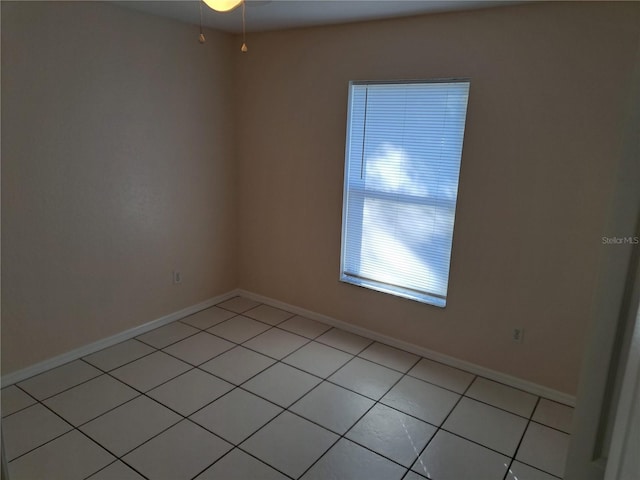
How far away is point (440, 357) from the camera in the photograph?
3.05 metres

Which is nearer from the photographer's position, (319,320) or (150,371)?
(150,371)

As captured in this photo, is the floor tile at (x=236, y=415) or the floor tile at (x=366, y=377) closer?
the floor tile at (x=236, y=415)

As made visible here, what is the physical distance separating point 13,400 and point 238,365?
1297 mm

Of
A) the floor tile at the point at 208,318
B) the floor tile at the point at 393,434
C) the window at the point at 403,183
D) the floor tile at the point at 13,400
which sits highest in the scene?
the window at the point at 403,183

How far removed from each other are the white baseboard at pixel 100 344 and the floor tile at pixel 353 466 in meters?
1.87

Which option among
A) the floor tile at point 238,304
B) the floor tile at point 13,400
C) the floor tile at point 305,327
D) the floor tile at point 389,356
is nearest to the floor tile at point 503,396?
the floor tile at point 389,356

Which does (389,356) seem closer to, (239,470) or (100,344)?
(239,470)

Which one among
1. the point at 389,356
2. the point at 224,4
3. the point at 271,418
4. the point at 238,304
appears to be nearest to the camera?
the point at 224,4

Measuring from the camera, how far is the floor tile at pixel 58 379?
2.57 meters

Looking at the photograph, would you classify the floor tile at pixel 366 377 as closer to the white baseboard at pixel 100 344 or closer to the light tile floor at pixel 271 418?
the light tile floor at pixel 271 418

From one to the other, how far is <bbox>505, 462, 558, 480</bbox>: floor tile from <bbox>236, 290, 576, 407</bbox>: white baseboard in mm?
475

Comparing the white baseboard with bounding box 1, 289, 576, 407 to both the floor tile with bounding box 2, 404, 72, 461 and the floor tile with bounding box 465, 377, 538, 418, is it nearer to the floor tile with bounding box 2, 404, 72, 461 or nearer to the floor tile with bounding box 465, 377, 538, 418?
the floor tile with bounding box 465, 377, 538, 418

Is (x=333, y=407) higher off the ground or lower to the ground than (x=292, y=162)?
lower

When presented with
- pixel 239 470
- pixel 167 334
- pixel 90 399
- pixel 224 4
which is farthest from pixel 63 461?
pixel 224 4
